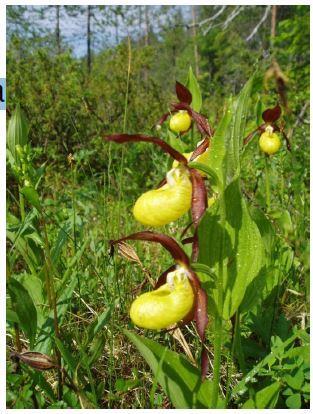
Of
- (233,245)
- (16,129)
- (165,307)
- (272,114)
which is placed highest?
(272,114)

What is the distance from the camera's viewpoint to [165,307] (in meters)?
0.92

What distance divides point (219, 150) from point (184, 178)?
136mm

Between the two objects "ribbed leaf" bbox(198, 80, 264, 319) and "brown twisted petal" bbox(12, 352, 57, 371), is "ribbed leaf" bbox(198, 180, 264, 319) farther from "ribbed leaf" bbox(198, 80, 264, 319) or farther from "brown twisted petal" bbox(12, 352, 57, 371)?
"brown twisted petal" bbox(12, 352, 57, 371)

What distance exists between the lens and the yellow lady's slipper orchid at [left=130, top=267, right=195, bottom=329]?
92 centimetres

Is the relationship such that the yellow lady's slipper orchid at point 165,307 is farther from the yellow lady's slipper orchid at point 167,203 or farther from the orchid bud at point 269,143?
the orchid bud at point 269,143

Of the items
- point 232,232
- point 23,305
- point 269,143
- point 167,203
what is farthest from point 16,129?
point 269,143

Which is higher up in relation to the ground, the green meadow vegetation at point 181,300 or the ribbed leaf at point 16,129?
the ribbed leaf at point 16,129

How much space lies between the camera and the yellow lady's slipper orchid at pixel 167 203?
3.24 ft

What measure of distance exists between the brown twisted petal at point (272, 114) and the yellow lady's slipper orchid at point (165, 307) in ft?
4.76

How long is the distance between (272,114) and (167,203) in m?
1.41

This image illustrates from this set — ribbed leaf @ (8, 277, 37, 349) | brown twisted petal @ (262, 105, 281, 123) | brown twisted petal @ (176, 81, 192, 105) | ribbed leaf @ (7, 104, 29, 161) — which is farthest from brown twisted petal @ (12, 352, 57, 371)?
brown twisted petal @ (262, 105, 281, 123)

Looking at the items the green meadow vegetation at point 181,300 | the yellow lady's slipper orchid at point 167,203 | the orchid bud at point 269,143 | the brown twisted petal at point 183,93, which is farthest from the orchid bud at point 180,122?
the yellow lady's slipper orchid at point 167,203

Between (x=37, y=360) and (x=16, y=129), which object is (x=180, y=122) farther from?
(x=37, y=360)

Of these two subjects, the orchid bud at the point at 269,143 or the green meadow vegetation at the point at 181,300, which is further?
the orchid bud at the point at 269,143
